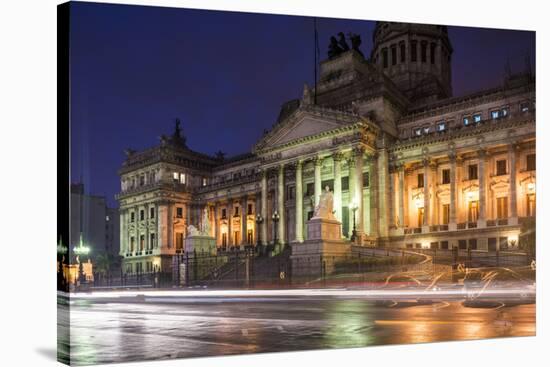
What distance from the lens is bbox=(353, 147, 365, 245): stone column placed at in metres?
21.5

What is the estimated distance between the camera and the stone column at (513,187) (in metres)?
21.2

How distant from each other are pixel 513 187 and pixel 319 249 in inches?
288

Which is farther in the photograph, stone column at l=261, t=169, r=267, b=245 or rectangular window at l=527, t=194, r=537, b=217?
stone column at l=261, t=169, r=267, b=245

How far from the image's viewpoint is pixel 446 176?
28688 millimetres

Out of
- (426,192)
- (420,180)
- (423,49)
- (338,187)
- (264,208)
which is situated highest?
(423,49)

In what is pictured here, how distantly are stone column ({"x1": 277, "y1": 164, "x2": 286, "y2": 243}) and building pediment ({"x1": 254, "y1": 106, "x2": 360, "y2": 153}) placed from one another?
1.23 meters

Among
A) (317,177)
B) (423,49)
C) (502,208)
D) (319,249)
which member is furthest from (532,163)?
(423,49)

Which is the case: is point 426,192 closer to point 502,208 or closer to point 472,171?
point 472,171

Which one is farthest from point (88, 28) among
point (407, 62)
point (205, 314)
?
point (407, 62)

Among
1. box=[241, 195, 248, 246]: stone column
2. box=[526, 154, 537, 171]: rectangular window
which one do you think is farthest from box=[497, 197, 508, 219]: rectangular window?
box=[241, 195, 248, 246]: stone column

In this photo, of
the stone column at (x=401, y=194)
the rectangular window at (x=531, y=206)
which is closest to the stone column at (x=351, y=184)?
the stone column at (x=401, y=194)

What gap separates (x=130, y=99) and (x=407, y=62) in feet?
72.9

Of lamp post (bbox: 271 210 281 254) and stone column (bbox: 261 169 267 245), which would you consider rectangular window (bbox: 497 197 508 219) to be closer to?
lamp post (bbox: 271 210 281 254)

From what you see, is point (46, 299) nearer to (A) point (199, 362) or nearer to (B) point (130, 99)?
(A) point (199, 362)
